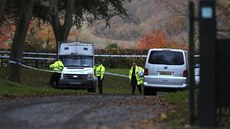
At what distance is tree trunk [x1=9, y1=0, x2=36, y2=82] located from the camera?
2872 centimetres

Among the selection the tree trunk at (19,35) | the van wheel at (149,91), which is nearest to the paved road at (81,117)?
the van wheel at (149,91)

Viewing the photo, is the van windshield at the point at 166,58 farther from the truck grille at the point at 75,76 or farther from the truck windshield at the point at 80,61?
the truck windshield at the point at 80,61

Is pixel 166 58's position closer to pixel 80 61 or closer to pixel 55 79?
pixel 80 61

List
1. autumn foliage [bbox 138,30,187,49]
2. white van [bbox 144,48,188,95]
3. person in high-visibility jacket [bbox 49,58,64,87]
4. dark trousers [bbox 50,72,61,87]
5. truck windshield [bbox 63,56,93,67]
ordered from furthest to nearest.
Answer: autumn foliage [bbox 138,30,187,49] → dark trousers [bbox 50,72,61,87] → truck windshield [bbox 63,56,93,67] → person in high-visibility jacket [bbox 49,58,64,87] → white van [bbox 144,48,188,95]

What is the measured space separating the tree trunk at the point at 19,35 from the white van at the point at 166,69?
996 cm

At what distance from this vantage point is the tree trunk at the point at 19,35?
28.7m

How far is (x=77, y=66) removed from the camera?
28203 mm

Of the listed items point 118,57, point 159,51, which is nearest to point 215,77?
point 159,51

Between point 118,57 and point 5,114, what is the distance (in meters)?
42.2

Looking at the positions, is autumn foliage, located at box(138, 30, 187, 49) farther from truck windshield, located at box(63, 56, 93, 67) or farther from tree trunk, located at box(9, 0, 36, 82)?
tree trunk, located at box(9, 0, 36, 82)

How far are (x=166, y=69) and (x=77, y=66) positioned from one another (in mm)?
8104

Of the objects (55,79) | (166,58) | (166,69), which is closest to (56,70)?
(55,79)

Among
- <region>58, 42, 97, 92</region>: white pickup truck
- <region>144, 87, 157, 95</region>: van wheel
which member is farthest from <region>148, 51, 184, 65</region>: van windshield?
<region>58, 42, 97, 92</region>: white pickup truck

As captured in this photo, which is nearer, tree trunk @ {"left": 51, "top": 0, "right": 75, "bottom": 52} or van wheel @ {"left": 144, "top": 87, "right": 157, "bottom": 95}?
van wheel @ {"left": 144, "top": 87, "right": 157, "bottom": 95}
